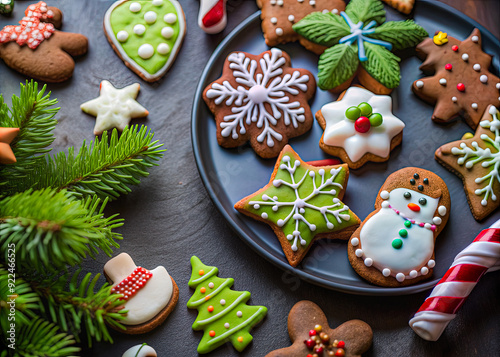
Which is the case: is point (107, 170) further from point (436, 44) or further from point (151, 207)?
point (436, 44)

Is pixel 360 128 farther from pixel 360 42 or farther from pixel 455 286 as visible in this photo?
pixel 455 286

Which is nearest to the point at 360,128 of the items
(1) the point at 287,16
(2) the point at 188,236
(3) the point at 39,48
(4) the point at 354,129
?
(4) the point at 354,129

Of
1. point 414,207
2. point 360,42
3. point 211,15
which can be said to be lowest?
point 414,207

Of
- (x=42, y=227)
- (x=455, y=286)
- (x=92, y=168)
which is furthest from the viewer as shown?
(x=455, y=286)

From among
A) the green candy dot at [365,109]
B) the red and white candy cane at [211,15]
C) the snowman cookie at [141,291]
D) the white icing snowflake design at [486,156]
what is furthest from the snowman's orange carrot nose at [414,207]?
the red and white candy cane at [211,15]

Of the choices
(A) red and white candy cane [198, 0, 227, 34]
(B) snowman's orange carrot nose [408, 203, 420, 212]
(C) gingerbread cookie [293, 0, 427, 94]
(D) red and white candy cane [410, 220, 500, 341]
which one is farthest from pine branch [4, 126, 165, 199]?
(D) red and white candy cane [410, 220, 500, 341]

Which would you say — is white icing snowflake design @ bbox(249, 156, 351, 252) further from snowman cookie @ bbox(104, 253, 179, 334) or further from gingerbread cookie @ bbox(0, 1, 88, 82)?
gingerbread cookie @ bbox(0, 1, 88, 82)
